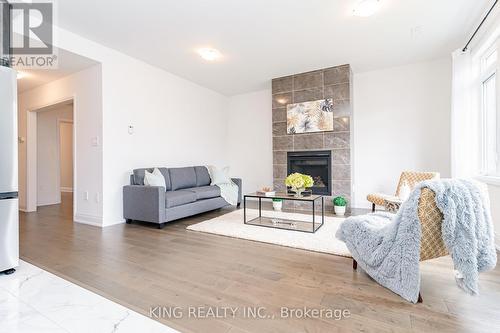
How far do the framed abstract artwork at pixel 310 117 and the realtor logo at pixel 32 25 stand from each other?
3910 millimetres

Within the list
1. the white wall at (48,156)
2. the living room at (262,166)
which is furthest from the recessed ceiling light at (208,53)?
the white wall at (48,156)

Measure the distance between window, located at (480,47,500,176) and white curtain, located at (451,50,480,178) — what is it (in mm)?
76

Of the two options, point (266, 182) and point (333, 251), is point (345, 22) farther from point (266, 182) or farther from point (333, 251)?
point (266, 182)

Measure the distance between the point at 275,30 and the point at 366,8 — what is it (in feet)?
3.66

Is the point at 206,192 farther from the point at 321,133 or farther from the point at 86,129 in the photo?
the point at 321,133

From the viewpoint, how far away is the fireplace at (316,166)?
4.85m

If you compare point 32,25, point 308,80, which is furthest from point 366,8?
point 32,25

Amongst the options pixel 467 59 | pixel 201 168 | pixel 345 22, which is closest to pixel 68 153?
pixel 201 168

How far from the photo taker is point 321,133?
4.85 meters

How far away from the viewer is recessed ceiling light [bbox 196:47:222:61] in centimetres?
389

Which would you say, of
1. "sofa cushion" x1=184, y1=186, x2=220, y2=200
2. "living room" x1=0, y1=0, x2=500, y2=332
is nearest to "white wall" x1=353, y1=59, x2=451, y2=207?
"living room" x1=0, y1=0, x2=500, y2=332

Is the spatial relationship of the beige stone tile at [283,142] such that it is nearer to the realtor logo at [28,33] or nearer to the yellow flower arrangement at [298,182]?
the yellow flower arrangement at [298,182]

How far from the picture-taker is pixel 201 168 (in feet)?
16.8

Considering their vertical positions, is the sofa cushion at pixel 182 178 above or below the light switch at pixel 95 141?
below
